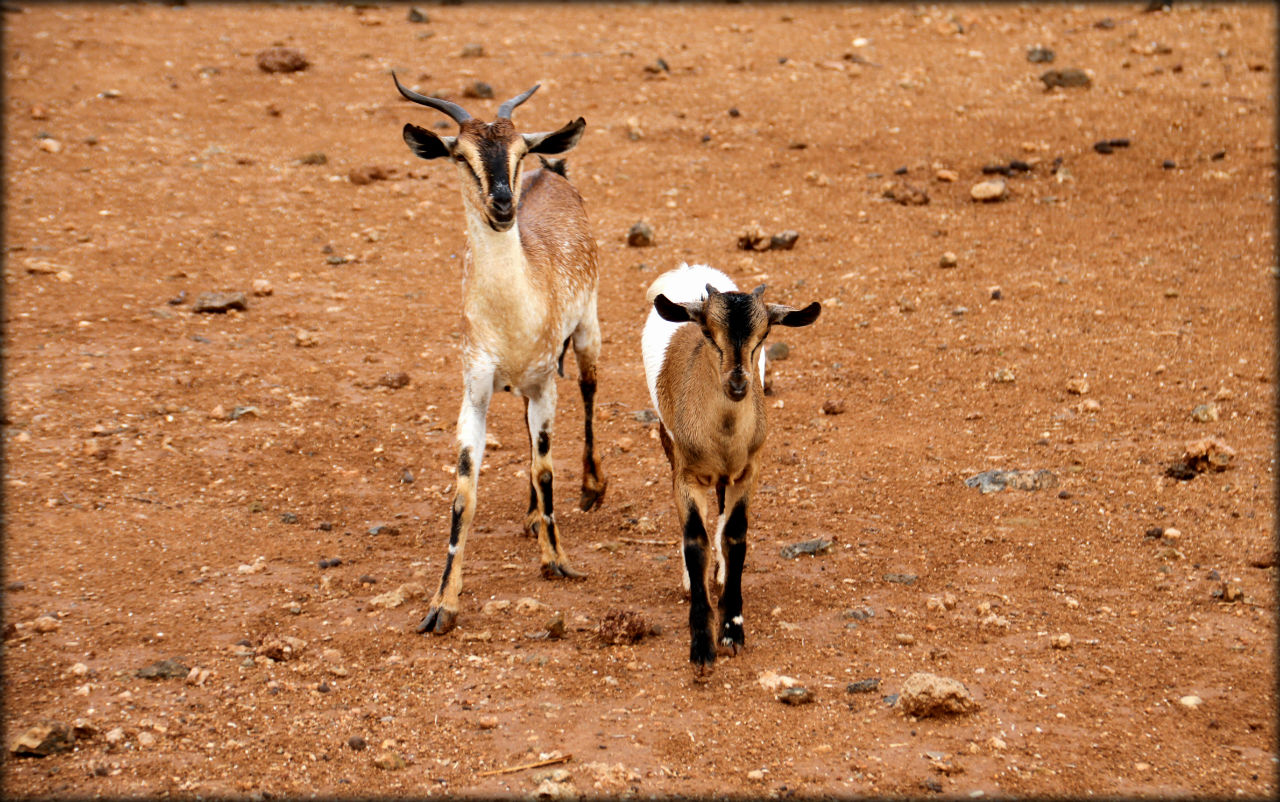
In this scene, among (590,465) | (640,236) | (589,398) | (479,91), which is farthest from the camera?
(479,91)

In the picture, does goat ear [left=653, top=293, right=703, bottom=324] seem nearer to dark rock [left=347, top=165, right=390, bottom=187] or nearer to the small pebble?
the small pebble

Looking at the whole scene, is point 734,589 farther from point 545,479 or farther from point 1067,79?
point 1067,79

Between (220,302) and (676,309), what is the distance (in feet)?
19.5

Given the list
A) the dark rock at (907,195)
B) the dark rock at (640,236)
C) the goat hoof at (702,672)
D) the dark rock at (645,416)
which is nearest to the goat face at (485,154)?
the goat hoof at (702,672)

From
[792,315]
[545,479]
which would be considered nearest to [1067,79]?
[792,315]

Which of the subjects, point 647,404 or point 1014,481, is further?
point 647,404

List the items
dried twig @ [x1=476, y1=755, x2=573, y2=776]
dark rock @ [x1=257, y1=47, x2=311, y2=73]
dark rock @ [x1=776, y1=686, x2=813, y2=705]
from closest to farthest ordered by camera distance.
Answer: dried twig @ [x1=476, y1=755, x2=573, y2=776] → dark rock @ [x1=776, y1=686, x2=813, y2=705] → dark rock @ [x1=257, y1=47, x2=311, y2=73]

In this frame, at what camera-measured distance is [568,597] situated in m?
6.87

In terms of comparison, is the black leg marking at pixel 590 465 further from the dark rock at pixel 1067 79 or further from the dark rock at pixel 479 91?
the dark rock at pixel 1067 79

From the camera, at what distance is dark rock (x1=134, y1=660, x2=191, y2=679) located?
19.1ft

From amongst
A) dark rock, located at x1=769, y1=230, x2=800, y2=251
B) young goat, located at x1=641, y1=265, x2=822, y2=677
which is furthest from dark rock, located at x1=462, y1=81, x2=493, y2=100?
young goat, located at x1=641, y1=265, x2=822, y2=677

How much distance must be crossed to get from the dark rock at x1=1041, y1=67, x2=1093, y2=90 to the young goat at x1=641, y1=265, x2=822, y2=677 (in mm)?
10453

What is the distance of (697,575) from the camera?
20.1 ft

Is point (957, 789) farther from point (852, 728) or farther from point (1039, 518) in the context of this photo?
point (1039, 518)
